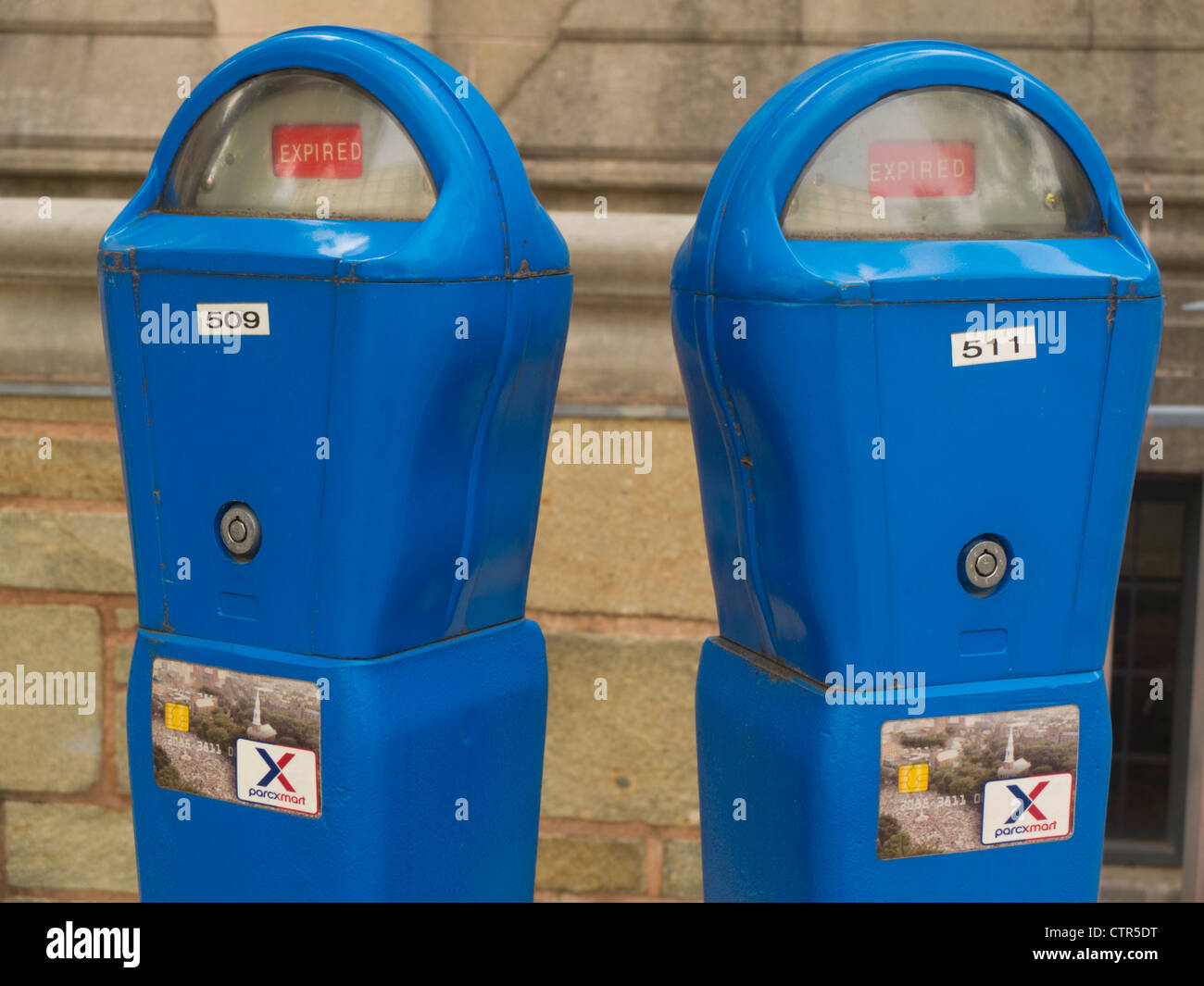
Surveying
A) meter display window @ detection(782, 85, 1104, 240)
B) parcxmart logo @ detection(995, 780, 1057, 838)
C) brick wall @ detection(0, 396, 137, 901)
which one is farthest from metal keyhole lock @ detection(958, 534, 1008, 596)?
brick wall @ detection(0, 396, 137, 901)

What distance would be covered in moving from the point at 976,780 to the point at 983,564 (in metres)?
0.31

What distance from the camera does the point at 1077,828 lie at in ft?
6.95

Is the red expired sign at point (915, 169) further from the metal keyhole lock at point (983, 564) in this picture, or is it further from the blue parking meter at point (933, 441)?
the metal keyhole lock at point (983, 564)

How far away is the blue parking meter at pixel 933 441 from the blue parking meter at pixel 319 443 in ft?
1.23

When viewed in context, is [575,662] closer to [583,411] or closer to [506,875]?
[583,411]

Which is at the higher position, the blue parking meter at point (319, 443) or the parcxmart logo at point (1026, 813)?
the blue parking meter at point (319, 443)

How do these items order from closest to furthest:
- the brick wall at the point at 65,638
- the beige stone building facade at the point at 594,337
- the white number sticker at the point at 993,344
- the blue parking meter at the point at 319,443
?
the white number sticker at the point at 993,344
the blue parking meter at the point at 319,443
the beige stone building facade at the point at 594,337
the brick wall at the point at 65,638

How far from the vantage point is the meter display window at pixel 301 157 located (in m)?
2.11

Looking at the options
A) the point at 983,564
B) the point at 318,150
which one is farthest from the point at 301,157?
the point at 983,564

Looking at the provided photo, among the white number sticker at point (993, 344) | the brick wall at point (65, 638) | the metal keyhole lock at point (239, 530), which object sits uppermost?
the white number sticker at point (993, 344)

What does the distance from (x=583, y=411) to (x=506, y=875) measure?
4.20 ft

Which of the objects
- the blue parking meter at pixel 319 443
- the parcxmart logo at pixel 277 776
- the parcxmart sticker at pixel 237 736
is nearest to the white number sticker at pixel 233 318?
the blue parking meter at pixel 319 443

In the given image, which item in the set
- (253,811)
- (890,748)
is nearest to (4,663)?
(253,811)

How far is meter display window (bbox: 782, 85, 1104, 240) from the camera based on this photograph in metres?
2.00
